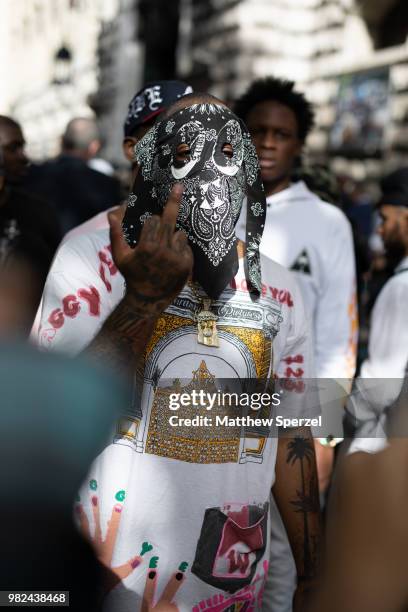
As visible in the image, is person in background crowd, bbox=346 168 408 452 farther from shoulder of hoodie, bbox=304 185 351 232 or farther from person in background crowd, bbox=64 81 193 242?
person in background crowd, bbox=64 81 193 242

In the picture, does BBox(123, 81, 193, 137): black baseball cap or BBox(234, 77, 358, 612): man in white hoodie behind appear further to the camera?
BBox(234, 77, 358, 612): man in white hoodie behind

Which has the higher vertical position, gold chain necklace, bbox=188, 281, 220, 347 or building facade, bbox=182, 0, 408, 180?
building facade, bbox=182, 0, 408, 180

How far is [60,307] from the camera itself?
2.22 m

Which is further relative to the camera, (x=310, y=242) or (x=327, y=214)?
(x=327, y=214)

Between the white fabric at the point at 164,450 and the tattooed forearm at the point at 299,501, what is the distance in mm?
222

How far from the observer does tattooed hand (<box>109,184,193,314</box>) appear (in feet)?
5.90

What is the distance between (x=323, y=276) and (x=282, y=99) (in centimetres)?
96

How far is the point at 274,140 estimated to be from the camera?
4.12 meters

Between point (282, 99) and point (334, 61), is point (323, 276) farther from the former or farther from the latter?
point (334, 61)

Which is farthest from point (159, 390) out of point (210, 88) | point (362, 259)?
point (210, 88)

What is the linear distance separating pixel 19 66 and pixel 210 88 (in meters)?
26.7

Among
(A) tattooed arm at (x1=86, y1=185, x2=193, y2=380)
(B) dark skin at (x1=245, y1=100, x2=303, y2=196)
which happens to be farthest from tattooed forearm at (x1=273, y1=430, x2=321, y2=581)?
(B) dark skin at (x1=245, y1=100, x2=303, y2=196)

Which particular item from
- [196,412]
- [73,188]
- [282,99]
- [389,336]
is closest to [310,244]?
[389,336]

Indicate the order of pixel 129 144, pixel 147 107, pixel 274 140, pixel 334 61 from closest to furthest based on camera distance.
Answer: pixel 147 107, pixel 129 144, pixel 274 140, pixel 334 61
